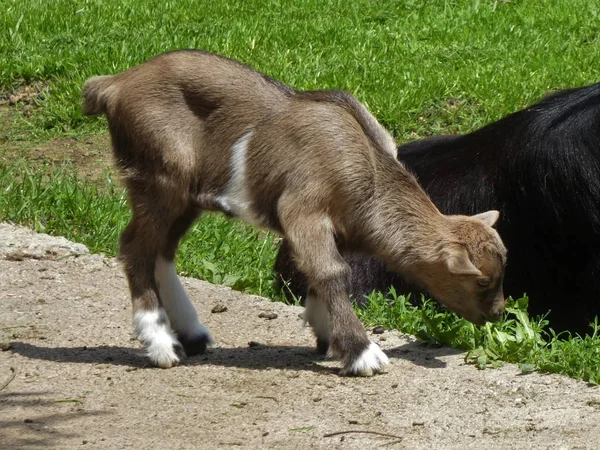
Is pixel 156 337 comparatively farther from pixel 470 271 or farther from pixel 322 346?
pixel 470 271

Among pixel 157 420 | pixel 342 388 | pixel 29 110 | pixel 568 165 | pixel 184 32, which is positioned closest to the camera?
pixel 157 420

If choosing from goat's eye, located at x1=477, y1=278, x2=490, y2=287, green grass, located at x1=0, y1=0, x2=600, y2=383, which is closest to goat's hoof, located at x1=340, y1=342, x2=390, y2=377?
goat's eye, located at x1=477, y1=278, x2=490, y2=287

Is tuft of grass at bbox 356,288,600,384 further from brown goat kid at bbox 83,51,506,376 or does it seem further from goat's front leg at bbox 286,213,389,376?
goat's front leg at bbox 286,213,389,376

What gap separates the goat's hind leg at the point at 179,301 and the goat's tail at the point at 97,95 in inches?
24.9

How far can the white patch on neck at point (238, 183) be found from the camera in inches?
205

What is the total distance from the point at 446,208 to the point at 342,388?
222cm

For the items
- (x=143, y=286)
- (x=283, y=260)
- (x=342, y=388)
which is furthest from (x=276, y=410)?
(x=283, y=260)

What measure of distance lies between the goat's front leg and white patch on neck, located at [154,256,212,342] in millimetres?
716

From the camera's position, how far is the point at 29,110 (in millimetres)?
10445

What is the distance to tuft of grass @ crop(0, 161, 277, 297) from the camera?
7.14m

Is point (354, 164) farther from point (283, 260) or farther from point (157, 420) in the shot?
point (283, 260)

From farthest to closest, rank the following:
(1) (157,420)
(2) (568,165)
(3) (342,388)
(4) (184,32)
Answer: (4) (184,32) < (2) (568,165) < (3) (342,388) < (1) (157,420)

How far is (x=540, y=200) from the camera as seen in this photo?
21.9 ft

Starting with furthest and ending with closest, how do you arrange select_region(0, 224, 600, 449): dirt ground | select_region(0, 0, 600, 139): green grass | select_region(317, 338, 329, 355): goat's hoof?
select_region(0, 0, 600, 139): green grass → select_region(317, 338, 329, 355): goat's hoof → select_region(0, 224, 600, 449): dirt ground
